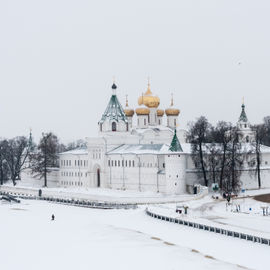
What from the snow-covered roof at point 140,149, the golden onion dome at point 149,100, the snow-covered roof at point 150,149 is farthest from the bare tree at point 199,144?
the golden onion dome at point 149,100

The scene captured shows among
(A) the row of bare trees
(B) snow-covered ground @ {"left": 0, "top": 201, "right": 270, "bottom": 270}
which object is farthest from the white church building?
(B) snow-covered ground @ {"left": 0, "top": 201, "right": 270, "bottom": 270}

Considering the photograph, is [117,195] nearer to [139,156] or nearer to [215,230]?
[139,156]

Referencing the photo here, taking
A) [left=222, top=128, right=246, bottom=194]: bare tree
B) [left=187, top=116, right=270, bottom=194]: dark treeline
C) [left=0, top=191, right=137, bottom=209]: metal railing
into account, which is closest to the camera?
[left=0, top=191, right=137, bottom=209]: metal railing

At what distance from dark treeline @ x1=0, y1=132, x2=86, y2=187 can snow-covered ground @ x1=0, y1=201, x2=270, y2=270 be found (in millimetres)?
31026

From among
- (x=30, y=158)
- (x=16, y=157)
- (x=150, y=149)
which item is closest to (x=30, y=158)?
(x=30, y=158)

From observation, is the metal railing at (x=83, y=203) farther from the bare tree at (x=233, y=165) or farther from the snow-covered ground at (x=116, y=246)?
the bare tree at (x=233, y=165)

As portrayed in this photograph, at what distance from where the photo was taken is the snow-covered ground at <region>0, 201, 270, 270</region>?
123 ft

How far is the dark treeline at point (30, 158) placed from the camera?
8844cm

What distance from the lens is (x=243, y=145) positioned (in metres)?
79.5

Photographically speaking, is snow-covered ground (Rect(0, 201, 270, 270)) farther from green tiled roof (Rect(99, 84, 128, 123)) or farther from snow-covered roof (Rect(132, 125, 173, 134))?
snow-covered roof (Rect(132, 125, 173, 134))

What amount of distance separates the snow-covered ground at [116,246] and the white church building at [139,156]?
14511 mm

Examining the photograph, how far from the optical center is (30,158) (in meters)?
92.8

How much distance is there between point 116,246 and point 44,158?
154 feet

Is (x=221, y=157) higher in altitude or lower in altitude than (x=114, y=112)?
lower
